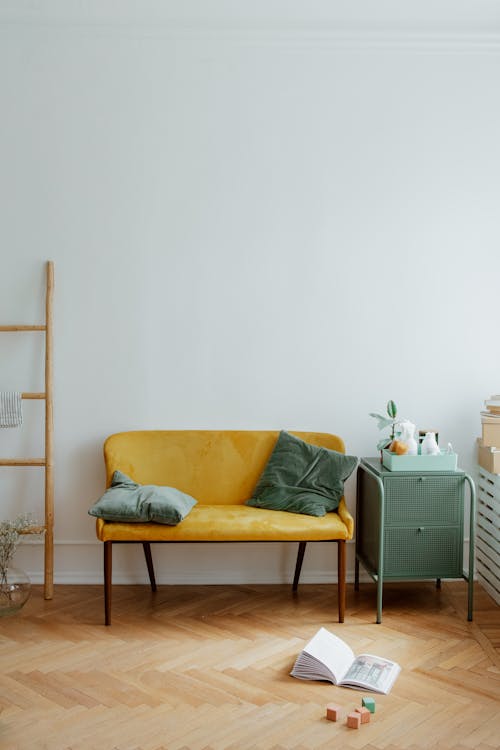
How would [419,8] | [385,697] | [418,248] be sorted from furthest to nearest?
[418,248] < [419,8] < [385,697]

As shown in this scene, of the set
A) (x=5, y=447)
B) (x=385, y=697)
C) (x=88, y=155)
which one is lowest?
(x=385, y=697)

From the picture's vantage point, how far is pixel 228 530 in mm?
3572

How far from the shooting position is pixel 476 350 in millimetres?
4230

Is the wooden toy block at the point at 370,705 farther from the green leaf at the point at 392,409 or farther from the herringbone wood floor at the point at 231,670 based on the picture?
the green leaf at the point at 392,409

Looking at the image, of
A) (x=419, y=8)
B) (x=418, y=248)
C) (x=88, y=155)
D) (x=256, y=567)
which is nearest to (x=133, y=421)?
(x=256, y=567)

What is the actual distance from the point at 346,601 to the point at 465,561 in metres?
0.79

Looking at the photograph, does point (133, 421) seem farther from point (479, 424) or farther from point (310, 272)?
point (479, 424)

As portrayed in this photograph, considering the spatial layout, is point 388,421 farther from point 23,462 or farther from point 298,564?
point 23,462

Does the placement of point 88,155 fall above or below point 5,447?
above

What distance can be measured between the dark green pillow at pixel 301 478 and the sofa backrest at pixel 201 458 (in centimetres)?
10

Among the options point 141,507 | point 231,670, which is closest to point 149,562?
point 141,507

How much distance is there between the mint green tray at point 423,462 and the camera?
12.4 ft

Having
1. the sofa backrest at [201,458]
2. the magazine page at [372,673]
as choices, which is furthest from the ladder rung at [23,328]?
the magazine page at [372,673]

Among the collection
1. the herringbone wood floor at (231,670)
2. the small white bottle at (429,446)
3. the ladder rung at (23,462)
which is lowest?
the herringbone wood floor at (231,670)
